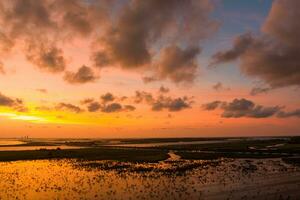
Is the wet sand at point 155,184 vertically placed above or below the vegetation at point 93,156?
below

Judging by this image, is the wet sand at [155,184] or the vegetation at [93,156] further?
the vegetation at [93,156]

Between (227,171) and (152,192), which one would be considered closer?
(152,192)

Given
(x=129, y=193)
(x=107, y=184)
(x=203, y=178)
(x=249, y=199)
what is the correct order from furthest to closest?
1. (x=203, y=178)
2. (x=107, y=184)
3. (x=129, y=193)
4. (x=249, y=199)

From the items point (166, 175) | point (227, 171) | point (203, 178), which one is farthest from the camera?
point (227, 171)

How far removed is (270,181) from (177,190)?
457 inches

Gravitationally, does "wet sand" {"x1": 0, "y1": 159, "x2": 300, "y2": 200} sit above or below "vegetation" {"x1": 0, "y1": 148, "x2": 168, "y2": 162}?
below

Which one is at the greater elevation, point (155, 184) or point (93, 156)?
point (93, 156)

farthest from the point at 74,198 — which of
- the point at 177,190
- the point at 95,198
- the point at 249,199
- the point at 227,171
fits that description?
the point at 227,171

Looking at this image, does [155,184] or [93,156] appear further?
[93,156]

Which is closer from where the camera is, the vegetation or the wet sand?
the wet sand

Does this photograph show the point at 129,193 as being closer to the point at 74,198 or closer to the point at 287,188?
the point at 74,198

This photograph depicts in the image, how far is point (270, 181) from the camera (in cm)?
3712

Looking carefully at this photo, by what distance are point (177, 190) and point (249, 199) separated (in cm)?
673

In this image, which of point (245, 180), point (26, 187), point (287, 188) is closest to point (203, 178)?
point (245, 180)
